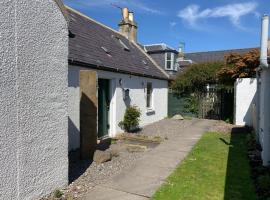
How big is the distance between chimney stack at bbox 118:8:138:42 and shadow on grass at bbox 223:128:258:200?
12.3m

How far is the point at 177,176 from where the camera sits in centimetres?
690

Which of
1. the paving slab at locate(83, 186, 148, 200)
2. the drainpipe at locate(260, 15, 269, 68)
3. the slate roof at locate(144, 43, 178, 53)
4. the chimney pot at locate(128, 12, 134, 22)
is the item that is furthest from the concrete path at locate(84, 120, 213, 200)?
the slate roof at locate(144, 43, 178, 53)

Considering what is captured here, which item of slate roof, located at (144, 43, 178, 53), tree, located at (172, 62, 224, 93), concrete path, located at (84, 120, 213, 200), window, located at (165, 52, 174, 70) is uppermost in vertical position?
slate roof, located at (144, 43, 178, 53)

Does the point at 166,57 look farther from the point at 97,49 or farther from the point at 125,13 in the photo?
the point at 97,49

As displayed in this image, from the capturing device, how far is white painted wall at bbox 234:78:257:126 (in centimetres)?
1525

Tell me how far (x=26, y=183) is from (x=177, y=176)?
3549 millimetres

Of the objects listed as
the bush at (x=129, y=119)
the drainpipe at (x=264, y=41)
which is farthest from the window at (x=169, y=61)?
the drainpipe at (x=264, y=41)

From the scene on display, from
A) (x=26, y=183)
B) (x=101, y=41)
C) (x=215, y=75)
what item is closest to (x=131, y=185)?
(x=26, y=183)

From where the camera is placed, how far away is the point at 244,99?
50.6 feet

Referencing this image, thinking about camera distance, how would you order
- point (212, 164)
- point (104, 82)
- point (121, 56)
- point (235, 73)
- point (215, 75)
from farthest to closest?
1. point (215, 75)
2. point (235, 73)
3. point (121, 56)
4. point (104, 82)
5. point (212, 164)

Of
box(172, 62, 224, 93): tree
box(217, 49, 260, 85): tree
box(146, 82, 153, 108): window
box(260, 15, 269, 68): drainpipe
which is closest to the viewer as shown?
box(260, 15, 269, 68): drainpipe

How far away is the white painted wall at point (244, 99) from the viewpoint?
15250 mm

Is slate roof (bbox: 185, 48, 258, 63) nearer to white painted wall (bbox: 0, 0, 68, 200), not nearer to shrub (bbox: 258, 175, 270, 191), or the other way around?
shrub (bbox: 258, 175, 270, 191)

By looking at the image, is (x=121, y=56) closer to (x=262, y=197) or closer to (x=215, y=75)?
(x=215, y=75)
